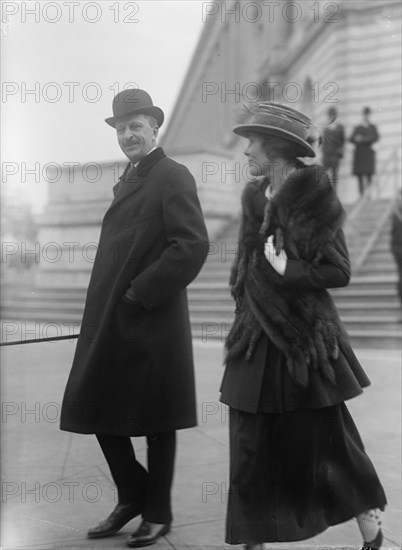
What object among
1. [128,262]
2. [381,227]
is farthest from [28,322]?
[381,227]

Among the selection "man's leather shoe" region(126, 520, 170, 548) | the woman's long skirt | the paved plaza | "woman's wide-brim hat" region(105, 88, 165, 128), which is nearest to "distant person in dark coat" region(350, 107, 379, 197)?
the paved plaza

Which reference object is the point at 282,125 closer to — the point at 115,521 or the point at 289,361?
the point at 289,361

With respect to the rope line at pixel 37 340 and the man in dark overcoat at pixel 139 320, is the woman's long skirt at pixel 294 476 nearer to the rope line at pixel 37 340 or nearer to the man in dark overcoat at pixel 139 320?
the man in dark overcoat at pixel 139 320

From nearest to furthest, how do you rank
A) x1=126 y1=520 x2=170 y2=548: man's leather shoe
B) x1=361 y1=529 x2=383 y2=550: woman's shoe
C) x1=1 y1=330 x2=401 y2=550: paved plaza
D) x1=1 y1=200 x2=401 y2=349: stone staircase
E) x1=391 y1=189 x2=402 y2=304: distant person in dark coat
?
x1=361 y1=529 x2=383 y2=550: woman's shoe
x1=126 y1=520 x2=170 y2=548: man's leather shoe
x1=1 y1=330 x2=401 y2=550: paved plaza
x1=1 y1=200 x2=401 y2=349: stone staircase
x1=391 y1=189 x2=402 y2=304: distant person in dark coat

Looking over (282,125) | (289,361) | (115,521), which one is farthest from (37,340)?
(282,125)

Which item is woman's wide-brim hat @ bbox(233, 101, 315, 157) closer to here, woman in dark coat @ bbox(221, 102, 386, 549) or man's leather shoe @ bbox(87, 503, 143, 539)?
woman in dark coat @ bbox(221, 102, 386, 549)

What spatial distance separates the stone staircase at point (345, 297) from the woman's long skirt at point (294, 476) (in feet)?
2.30

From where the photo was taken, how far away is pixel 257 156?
2.79 m

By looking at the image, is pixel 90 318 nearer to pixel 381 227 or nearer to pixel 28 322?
pixel 28 322

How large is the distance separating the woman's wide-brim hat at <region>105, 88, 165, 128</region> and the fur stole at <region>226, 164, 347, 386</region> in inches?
20.5

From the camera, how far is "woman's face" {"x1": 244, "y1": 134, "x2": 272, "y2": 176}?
2775mm

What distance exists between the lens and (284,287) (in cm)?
271

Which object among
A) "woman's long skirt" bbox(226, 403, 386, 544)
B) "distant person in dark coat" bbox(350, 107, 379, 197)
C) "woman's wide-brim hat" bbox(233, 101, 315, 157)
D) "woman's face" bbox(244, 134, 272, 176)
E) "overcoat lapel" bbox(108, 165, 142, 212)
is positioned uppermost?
"distant person in dark coat" bbox(350, 107, 379, 197)

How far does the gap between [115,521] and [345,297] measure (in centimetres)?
461
